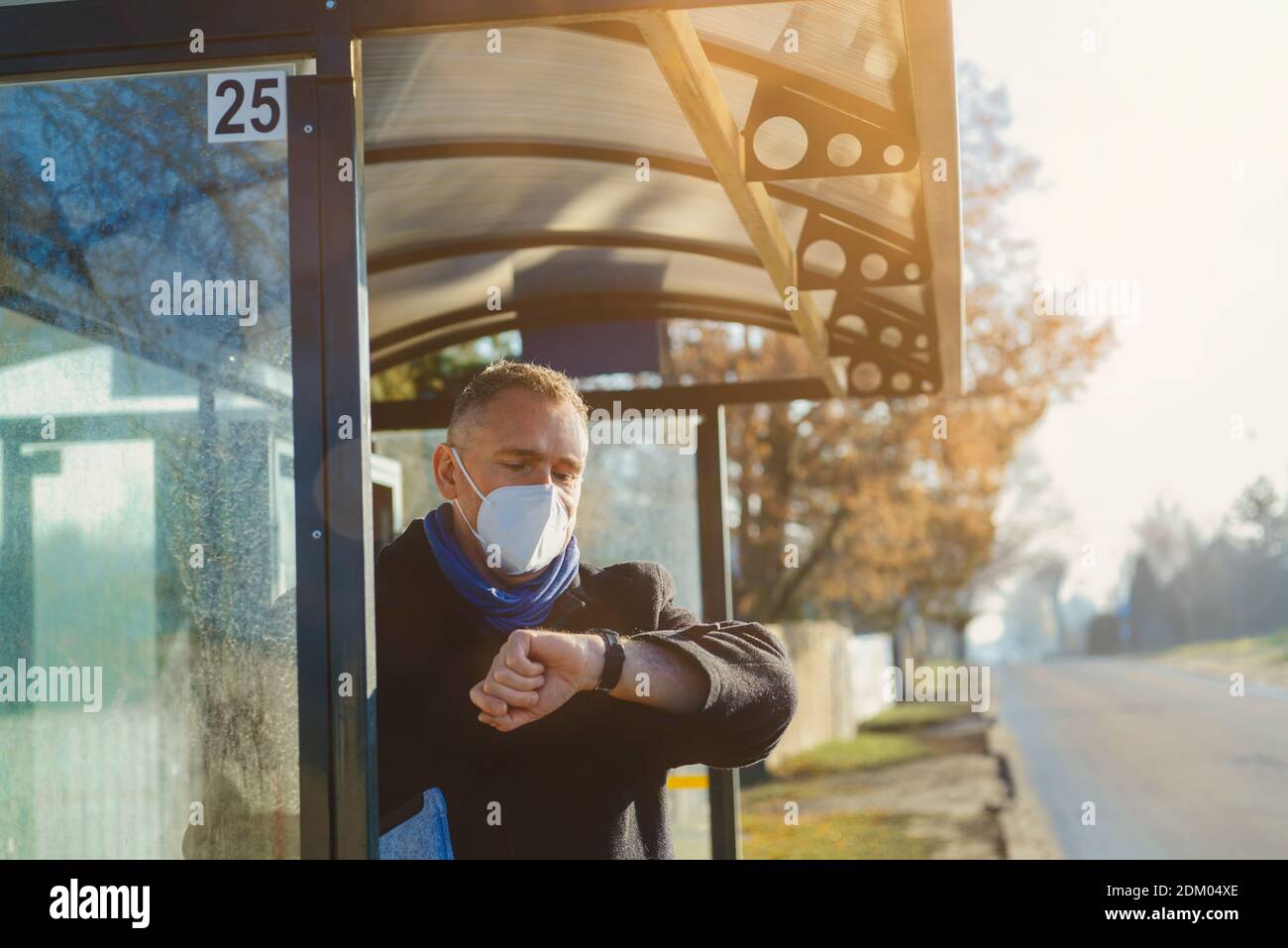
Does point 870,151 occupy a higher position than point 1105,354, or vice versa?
point 1105,354

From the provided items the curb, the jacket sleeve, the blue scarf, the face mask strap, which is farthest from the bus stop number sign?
the curb

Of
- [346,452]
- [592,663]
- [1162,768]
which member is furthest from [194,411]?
[1162,768]

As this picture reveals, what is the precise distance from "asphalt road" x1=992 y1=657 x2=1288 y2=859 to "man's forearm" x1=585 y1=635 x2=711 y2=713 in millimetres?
9453

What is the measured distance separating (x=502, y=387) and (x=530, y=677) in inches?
35.1

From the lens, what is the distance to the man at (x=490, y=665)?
2.88 metres

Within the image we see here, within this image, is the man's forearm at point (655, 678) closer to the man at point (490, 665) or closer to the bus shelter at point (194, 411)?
the man at point (490, 665)

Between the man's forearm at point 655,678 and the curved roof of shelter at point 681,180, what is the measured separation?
3.97 feet

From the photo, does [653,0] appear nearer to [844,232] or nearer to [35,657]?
[35,657]

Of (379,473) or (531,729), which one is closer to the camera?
(531,729)

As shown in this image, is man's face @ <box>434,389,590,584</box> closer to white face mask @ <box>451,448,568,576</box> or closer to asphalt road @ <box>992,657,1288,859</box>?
white face mask @ <box>451,448,568,576</box>

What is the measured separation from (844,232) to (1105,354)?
45.1ft

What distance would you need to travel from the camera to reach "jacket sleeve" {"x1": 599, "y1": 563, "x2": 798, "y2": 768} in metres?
2.75
